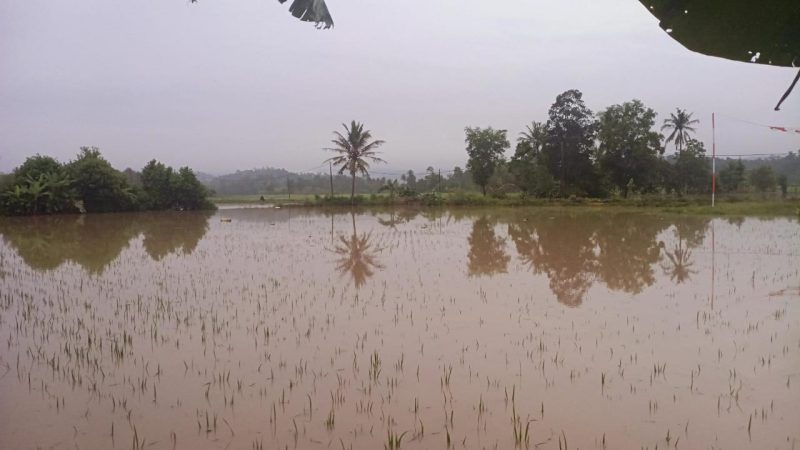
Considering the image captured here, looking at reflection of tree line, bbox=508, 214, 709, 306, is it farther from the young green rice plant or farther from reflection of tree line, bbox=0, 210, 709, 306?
the young green rice plant

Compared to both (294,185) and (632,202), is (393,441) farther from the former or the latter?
(294,185)

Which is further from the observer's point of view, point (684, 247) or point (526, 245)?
point (526, 245)

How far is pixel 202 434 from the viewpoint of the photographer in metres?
3.30

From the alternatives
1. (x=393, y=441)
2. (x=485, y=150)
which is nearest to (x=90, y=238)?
(x=393, y=441)

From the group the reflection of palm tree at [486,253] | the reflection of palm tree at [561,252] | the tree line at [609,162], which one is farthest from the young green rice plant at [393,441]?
the tree line at [609,162]

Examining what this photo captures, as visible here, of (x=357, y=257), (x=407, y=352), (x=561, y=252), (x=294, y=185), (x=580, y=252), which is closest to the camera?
(x=407, y=352)

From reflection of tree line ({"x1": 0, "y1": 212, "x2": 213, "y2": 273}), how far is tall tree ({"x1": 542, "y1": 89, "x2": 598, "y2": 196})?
19182 mm

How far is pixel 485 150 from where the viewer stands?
32.3 metres

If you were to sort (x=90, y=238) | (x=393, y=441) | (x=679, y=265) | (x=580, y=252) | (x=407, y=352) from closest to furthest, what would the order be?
(x=393, y=441) → (x=407, y=352) → (x=679, y=265) → (x=580, y=252) → (x=90, y=238)

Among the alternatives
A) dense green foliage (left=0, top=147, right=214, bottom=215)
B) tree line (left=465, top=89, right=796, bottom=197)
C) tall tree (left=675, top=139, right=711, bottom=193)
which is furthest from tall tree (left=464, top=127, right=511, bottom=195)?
dense green foliage (left=0, top=147, right=214, bottom=215)

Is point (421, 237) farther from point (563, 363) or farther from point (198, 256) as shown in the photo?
point (563, 363)

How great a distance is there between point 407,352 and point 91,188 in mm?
26232

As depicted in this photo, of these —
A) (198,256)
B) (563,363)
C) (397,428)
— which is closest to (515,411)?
(397,428)

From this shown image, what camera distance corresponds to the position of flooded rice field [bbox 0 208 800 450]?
3.34 m
